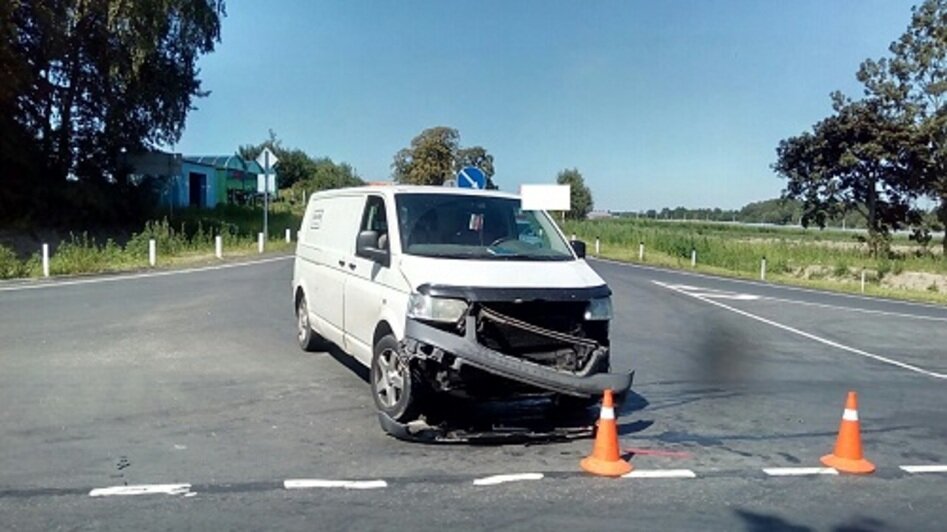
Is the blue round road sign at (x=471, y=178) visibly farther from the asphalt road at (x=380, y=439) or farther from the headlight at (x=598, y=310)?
the headlight at (x=598, y=310)

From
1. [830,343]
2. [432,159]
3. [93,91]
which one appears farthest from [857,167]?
[93,91]

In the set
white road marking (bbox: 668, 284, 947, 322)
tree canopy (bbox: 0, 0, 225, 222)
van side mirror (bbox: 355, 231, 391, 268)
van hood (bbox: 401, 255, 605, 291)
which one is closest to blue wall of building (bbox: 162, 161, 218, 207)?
tree canopy (bbox: 0, 0, 225, 222)

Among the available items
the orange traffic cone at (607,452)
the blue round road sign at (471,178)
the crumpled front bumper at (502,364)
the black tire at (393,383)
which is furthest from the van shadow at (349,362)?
the blue round road sign at (471,178)

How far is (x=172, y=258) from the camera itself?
27.1 metres

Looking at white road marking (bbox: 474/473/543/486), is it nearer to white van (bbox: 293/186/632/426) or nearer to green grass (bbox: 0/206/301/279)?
white van (bbox: 293/186/632/426)

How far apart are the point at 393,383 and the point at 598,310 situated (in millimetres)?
1851

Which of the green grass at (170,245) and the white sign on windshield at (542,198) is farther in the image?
the green grass at (170,245)

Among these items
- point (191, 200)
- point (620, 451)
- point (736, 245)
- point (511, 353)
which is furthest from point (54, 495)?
point (191, 200)

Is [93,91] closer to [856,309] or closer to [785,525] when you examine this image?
[856,309]

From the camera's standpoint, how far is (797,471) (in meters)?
5.93

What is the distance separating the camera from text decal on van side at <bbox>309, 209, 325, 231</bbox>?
955 centimetres

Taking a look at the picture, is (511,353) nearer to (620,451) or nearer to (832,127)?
(620,451)

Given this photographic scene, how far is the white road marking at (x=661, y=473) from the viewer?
570 centimetres

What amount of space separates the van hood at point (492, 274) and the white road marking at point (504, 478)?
1.50m
